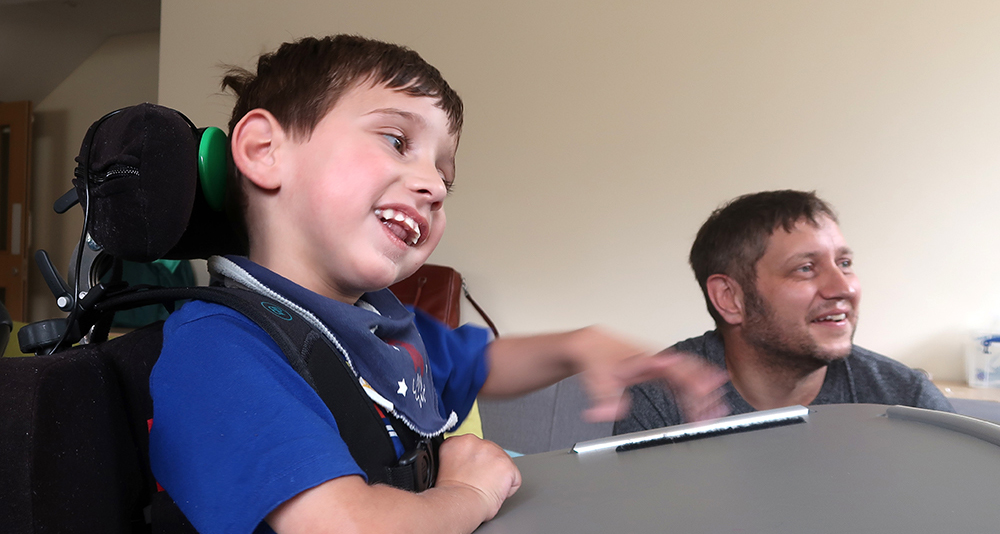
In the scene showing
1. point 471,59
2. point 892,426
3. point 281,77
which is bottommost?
point 892,426

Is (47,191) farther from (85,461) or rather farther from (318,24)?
(85,461)

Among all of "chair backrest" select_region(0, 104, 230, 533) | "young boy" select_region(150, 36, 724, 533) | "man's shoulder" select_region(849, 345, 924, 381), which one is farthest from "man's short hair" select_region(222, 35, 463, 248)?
"man's shoulder" select_region(849, 345, 924, 381)

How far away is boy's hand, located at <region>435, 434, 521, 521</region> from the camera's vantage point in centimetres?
58

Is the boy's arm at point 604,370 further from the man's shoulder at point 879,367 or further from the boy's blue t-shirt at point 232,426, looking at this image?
the man's shoulder at point 879,367

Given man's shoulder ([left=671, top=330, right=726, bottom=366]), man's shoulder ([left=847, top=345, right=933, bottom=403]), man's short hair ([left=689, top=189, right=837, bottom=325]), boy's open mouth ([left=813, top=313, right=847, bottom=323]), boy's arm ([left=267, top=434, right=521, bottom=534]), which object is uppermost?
→ man's short hair ([left=689, top=189, right=837, bottom=325])

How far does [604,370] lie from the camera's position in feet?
2.59

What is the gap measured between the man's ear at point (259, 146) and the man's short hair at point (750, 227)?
1.06m

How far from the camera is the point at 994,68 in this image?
2.40 metres

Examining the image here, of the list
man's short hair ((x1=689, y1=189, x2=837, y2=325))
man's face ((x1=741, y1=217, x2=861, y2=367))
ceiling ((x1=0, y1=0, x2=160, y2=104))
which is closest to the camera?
man's face ((x1=741, y1=217, x2=861, y2=367))

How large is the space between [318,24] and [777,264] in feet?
8.90

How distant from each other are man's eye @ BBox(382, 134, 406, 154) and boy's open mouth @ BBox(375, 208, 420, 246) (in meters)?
0.08

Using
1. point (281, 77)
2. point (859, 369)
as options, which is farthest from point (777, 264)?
point (281, 77)

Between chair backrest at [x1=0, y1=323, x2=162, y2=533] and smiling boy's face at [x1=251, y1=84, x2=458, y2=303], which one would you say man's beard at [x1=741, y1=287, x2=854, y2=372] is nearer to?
smiling boy's face at [x1=251, y1=84, x2=458, y2=303]

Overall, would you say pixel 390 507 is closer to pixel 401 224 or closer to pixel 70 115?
pixel 401 224
